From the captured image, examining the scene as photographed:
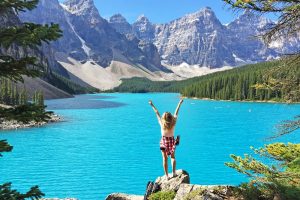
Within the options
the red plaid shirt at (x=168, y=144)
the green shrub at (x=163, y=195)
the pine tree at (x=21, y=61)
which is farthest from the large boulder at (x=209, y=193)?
the pine tree at (x=21, y=61)

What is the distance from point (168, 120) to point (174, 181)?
2634 millimetres

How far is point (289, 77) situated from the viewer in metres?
10.8

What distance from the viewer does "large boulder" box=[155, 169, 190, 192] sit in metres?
14.0

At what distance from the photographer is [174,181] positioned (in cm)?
1431

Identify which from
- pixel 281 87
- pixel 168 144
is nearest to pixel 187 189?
A: pixel 168 144

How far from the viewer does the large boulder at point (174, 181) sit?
1403 cm

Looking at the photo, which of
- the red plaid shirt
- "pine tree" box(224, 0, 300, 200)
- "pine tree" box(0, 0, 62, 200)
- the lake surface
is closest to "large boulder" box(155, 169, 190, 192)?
the red plaid shirt

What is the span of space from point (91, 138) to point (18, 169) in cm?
2108

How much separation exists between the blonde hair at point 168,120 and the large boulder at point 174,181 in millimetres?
2177

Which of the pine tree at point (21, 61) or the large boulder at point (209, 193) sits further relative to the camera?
the large boulder at point (209, 193)

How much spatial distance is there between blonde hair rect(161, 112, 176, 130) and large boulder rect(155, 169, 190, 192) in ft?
7.14

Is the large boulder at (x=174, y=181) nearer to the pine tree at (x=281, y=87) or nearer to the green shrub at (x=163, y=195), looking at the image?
the green shrub at (x=163, y=195)

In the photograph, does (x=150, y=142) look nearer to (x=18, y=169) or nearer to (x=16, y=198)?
(x=18, y=169)

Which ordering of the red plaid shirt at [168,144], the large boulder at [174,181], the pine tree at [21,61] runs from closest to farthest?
the pine tree at [21,61], the red plaid shirt at [168,144], the large boulder at [174,181]
